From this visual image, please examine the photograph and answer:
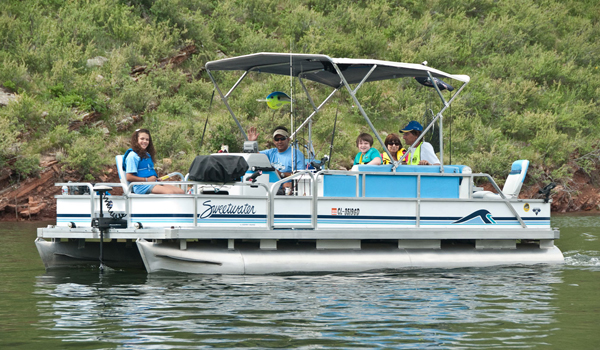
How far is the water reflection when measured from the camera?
6.23 metres

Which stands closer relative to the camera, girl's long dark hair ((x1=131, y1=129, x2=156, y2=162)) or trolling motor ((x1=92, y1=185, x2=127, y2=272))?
trolling motor ((x1=92, y1=185, x2=127, y2=272))

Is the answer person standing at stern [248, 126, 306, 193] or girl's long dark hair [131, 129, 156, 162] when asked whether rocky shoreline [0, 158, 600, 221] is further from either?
girl's long dark hair [131, 129, 156, 162]

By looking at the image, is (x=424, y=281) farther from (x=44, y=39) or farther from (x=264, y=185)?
(x=44, y=39)

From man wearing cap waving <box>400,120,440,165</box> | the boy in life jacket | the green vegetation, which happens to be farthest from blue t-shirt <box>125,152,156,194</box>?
the green vegetation

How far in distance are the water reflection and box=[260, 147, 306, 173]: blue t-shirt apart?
210 cm

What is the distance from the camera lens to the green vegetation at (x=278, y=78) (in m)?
23.6

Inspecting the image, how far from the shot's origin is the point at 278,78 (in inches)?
Result: 1096

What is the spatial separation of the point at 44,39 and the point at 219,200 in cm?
1971

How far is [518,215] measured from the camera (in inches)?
428

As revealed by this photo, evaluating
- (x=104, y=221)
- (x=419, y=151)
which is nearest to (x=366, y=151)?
(x=419, y=151)

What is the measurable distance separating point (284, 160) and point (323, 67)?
1578mm

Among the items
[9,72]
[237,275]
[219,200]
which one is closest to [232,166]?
[219,200]

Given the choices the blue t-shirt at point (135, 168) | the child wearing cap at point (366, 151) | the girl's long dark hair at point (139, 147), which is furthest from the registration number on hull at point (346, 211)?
the girl's long dark hair at point (139, 147)

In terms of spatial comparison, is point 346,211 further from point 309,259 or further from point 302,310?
point 302,310
